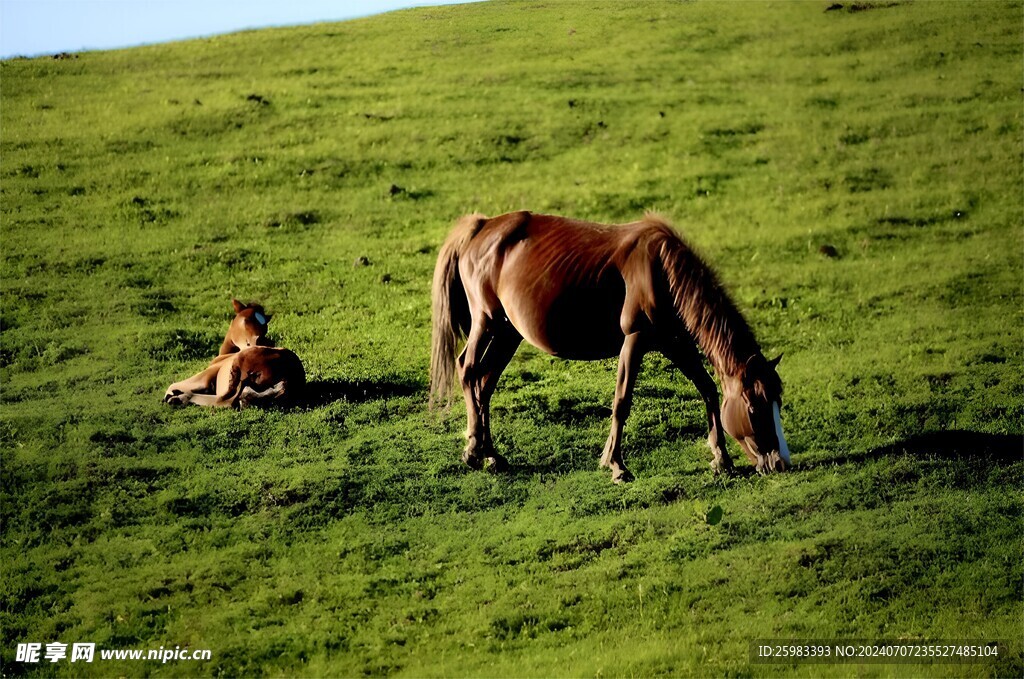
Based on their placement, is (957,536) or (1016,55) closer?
(957,536)

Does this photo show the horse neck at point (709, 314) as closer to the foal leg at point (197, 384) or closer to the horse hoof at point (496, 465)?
A: the horse hoof at point (496, 465)

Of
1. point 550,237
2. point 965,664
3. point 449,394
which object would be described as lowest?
point 965,664

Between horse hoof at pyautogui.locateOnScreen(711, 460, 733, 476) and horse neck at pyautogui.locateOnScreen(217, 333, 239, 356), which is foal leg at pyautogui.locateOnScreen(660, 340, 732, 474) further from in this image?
horse neck at pyautogui.locateOnScreen(217, 333, 239, 356)

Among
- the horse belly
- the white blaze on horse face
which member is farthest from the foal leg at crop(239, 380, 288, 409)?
the white blaze on horse face

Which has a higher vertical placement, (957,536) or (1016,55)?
(1016,55)

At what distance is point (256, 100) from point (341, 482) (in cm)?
1992

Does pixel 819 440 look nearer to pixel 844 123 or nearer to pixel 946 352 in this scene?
pixel 946 352

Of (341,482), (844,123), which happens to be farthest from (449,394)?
(844,123)

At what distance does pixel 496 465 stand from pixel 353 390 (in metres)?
3.81

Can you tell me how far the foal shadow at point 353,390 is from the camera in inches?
731

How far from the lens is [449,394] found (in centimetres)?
1669

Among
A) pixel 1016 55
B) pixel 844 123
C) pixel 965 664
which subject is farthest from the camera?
pixel 1016 55

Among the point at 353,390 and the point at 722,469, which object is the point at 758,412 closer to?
the point at 722,469

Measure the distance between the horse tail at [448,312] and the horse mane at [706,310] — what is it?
9.52 ft
